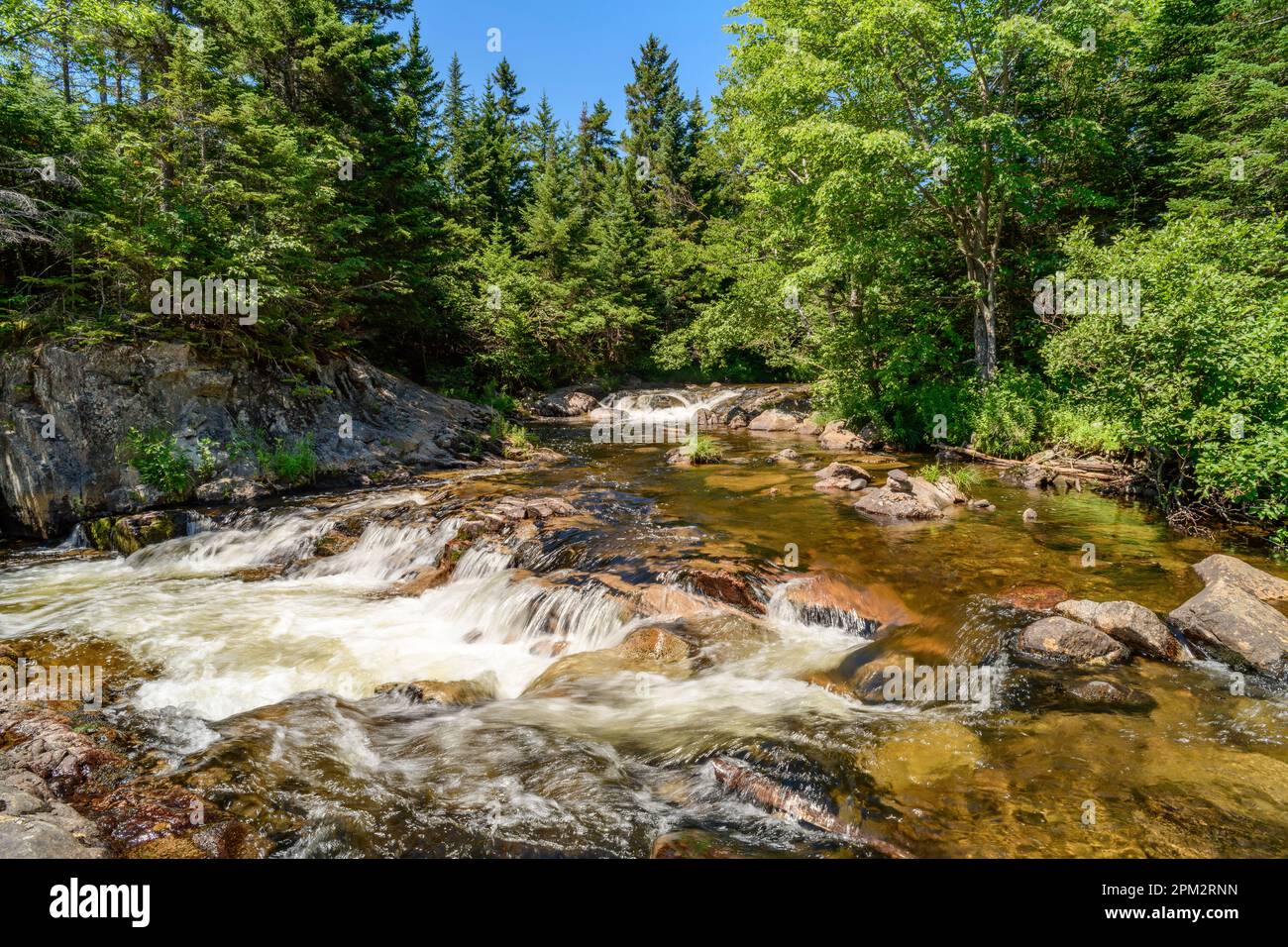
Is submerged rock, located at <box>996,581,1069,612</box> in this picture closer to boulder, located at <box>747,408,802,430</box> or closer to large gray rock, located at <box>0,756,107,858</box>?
large gray rock, located at <box>0,756,107,858</box>

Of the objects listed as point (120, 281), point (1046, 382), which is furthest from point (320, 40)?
point (1046, 382)

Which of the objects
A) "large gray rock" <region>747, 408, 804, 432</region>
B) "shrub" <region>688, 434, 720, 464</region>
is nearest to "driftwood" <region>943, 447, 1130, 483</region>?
"shrub" <region>688, 434, 720, 464</region>

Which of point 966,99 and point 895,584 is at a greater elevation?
point 966,99

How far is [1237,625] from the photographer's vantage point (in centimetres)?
560

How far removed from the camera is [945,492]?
459 inches

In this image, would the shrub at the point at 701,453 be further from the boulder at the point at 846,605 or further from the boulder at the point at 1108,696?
the boulder at the point at 1108,696

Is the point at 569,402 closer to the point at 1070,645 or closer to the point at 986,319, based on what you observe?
the point at 986,319

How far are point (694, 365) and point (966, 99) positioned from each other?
76.6ft

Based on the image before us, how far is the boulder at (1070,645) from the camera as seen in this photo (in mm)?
5582

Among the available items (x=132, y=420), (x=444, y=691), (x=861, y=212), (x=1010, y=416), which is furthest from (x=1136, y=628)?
(x=132, y=420)

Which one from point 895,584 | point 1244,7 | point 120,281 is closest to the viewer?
point 895,584

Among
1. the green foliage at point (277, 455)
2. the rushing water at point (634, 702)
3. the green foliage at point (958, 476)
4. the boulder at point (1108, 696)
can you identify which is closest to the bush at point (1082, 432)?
the rushing water at point (634, 702)

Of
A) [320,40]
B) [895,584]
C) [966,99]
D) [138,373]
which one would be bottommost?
[895,584]
